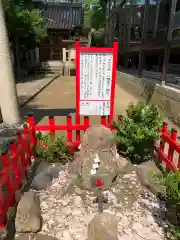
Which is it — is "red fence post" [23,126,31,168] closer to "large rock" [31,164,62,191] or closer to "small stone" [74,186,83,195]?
"large rock" [31,164,62,191]

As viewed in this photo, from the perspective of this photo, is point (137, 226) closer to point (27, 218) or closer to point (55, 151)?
point (27, 218)

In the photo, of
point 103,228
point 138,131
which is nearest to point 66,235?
point 103,228

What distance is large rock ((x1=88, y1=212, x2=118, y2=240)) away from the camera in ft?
8.89

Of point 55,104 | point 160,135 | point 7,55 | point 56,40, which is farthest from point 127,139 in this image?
point 56,40

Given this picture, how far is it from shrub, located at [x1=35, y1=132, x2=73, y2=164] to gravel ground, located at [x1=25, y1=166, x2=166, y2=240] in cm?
87

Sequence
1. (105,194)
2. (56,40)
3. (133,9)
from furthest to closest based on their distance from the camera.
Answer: (56,40)
(133,9)
(105,194)

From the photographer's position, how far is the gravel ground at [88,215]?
2965mm

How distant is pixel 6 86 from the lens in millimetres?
5309

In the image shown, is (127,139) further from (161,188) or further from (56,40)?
(56,40)

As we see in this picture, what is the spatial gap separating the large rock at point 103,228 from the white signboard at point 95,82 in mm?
2535

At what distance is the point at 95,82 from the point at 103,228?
117 inches

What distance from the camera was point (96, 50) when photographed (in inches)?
176

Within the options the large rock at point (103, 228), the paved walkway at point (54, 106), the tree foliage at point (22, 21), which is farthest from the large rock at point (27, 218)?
the tree foliage at point (22, 21)

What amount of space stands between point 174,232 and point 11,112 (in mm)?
4513
